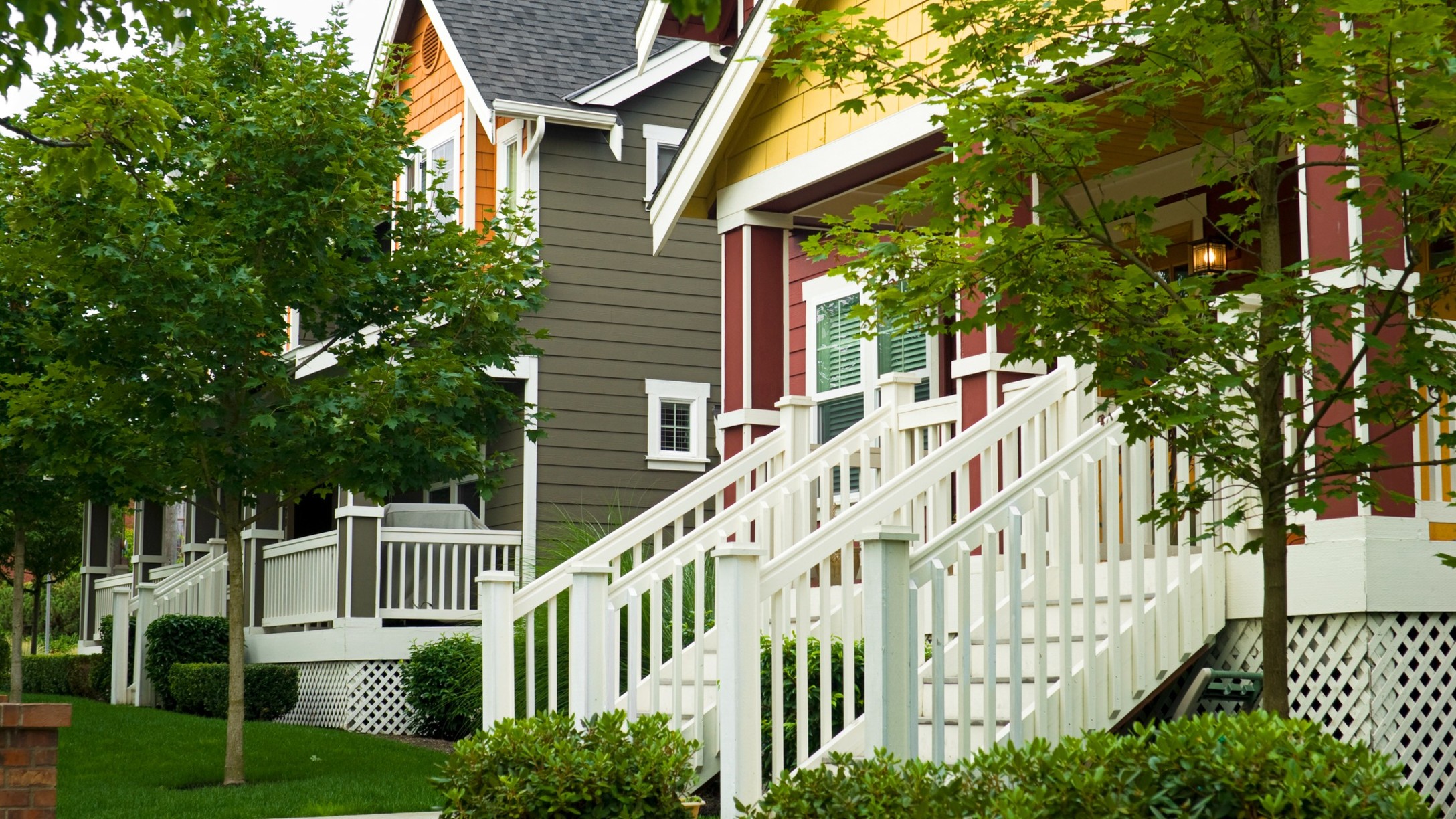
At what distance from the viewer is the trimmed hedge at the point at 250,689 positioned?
16.6 meters

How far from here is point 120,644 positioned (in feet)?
65.3

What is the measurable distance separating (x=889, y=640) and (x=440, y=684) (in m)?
9.56

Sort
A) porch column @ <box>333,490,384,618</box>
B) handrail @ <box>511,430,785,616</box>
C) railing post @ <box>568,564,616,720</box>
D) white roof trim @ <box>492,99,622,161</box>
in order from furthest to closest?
white roof trim @ <box>492,99,622,161</box> < porch column @ <box>333,490,384,618</box> < handrail @ <box>511,430,785,616</box> < railing post @ <box>568,564,616,720</box>

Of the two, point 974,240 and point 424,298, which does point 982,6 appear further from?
point 424,298

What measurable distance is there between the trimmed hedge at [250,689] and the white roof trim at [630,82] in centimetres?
703

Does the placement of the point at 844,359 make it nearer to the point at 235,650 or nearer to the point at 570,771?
the point at 235,650

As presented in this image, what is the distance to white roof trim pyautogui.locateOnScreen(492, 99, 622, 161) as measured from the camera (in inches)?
694

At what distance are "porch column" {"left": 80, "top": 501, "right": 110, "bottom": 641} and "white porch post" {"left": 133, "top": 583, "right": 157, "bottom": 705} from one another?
613 centimetres

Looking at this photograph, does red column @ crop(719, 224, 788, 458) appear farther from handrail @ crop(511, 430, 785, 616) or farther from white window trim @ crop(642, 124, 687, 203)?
white window trim @ crop(642, 124, 687, 203)

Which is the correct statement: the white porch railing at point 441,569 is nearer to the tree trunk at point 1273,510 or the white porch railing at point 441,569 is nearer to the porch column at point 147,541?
the porch column at point 147,541

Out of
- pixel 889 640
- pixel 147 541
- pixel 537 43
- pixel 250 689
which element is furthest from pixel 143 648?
pixel 889 640

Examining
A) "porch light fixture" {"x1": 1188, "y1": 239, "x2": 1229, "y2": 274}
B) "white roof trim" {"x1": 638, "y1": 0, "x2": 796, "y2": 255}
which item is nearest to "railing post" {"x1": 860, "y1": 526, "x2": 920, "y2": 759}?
"white roof trim" {"x1": 638, "y1": 0, "x2": 796, "y2": 255}

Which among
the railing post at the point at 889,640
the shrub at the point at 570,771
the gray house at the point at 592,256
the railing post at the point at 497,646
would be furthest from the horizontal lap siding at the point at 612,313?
the railing post at the point at 889,640

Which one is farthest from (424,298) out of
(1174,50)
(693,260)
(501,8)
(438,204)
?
(1174,50)
